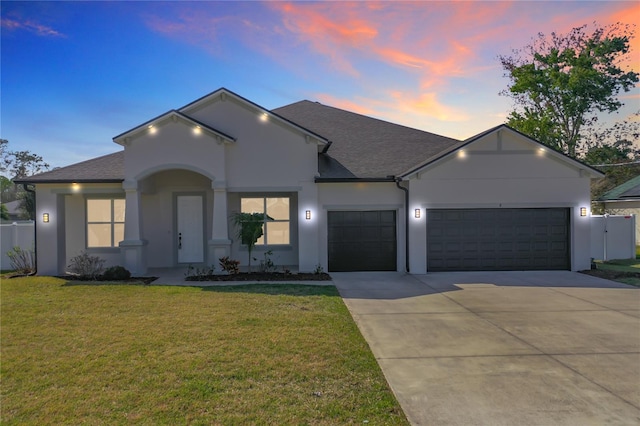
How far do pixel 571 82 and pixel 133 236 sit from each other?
28.9m

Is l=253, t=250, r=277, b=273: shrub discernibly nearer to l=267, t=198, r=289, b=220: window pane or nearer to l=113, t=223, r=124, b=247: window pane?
l=267, t=198, r=289, b=220: window pane

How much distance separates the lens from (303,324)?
697 cm

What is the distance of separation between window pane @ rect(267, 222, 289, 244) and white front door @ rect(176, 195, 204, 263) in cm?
261

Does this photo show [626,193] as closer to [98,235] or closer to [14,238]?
[98,235]

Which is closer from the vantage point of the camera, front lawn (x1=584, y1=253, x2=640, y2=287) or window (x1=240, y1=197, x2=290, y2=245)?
front lawn (x1=584, y1=253, x2=640, y2=287)

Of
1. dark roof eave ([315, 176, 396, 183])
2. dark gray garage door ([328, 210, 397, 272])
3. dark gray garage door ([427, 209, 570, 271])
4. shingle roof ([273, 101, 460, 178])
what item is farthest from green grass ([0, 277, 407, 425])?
shingle roof ([273, 101, 460, 178])

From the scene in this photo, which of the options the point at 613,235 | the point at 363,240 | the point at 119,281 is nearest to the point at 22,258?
the point at 119,281

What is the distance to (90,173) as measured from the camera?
44.9ft

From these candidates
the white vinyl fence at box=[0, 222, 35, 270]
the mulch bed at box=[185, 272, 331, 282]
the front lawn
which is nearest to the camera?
the front lawn

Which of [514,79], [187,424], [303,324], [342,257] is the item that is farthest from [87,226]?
[514,79]

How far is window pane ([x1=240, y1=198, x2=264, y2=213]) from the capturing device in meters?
14.9

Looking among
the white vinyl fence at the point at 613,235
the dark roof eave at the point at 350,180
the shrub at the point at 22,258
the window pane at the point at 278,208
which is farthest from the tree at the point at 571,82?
the shrub at the point at 22,258

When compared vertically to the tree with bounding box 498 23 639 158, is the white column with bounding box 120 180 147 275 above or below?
below

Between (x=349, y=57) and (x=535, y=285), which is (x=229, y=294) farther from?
(x=349, y=57)
